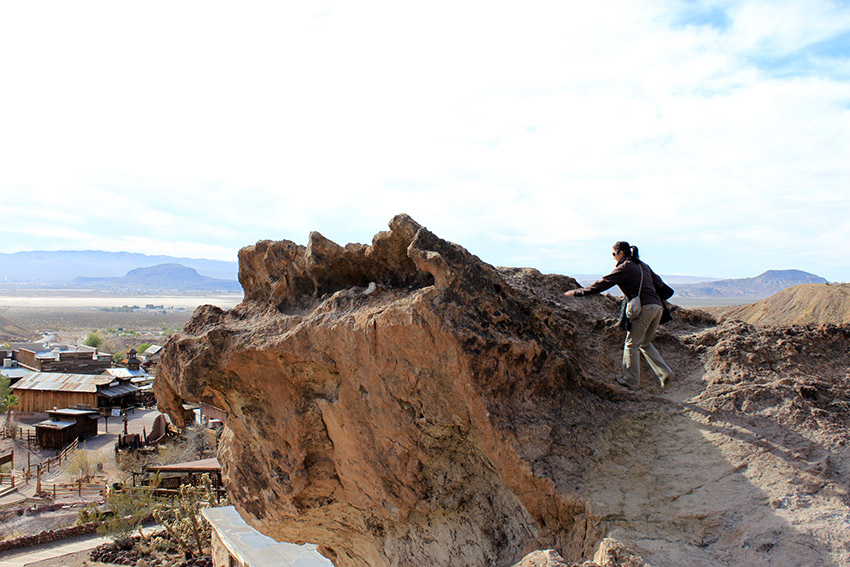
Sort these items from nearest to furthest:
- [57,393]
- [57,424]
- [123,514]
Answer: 1. [123,514]
2. [57,424]
3. [57,393]

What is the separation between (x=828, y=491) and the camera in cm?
422

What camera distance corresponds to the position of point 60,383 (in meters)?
36.1

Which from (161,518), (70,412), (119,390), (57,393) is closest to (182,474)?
(161,518)

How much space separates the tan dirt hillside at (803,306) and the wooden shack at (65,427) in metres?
Result: 38.0

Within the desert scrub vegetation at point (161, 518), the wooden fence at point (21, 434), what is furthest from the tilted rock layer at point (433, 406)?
the wooden fence at point (21, 434)

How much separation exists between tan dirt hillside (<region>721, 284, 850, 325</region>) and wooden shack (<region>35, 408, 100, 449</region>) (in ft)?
125

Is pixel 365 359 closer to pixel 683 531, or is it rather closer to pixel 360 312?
pixel 360 312

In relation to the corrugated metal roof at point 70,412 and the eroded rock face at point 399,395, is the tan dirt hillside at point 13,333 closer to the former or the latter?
the corrugated metal roof at point 70,412

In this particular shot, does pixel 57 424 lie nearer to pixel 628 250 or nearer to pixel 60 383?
pixel 60 383

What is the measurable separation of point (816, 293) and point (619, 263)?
4205cm

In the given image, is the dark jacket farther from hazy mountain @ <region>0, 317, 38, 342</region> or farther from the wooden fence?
hazy mountain @ <region>0, 317, 38, 342</region>

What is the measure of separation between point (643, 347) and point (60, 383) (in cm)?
3990

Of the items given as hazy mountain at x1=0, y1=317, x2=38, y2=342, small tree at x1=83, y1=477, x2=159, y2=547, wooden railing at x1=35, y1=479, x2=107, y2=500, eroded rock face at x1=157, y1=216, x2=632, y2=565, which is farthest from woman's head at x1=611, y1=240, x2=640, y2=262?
hazy mountain at x1=0, y1=317, x2=38, y2=342

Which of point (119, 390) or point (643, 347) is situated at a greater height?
point (643, 347)
